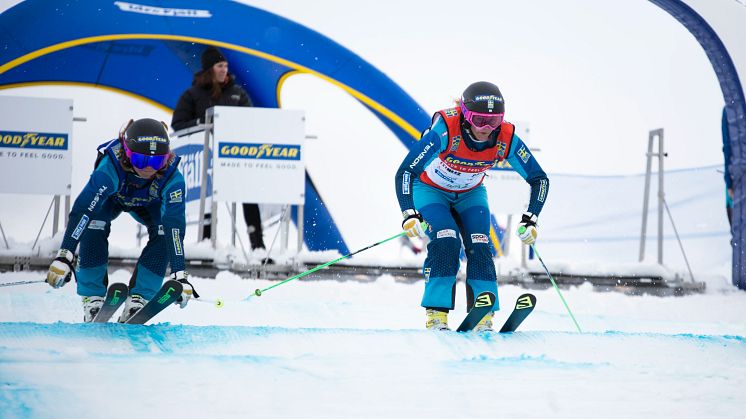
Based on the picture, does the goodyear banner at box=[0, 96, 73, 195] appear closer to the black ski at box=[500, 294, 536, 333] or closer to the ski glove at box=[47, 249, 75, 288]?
the ski glove at box=[47, 249, 75, 288]

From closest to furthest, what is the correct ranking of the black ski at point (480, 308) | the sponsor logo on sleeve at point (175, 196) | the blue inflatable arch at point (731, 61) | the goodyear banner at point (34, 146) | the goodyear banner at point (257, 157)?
the black ski at point (480, 308) < the sponsor logo on sleeve at point (175, 196) < the goodyear banner at point (34, 146) < the goodyear banner at point (257, 157) < the blue inflatable arch at point (731, 61)

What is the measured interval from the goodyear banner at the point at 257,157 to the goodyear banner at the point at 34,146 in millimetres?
1517

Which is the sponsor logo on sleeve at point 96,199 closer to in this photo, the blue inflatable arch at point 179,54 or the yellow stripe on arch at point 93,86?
the blue inflatable arch at point 179,54

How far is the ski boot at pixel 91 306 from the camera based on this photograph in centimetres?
593

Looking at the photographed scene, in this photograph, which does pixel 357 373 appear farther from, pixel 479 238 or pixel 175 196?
pixel 175 196

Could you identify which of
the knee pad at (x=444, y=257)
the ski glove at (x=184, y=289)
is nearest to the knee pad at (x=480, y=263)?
the knee pad at (x=444, y=257)

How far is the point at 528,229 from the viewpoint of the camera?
5.55 meters

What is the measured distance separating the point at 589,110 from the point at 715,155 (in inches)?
67.4

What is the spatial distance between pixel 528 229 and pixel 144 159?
2.42 meters

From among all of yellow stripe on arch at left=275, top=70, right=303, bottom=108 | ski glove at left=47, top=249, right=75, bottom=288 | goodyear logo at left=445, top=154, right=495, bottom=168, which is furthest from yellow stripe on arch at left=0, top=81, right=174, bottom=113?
goodyear logo at left=445, top=154, right=495, bottom=168

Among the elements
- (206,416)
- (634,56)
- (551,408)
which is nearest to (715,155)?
(634,56)

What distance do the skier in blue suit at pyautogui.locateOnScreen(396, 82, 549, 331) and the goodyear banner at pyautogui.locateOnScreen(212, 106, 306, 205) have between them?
11.2 ft

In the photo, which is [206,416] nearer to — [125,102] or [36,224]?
[36,224]

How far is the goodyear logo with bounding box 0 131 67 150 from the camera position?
8867 mm
